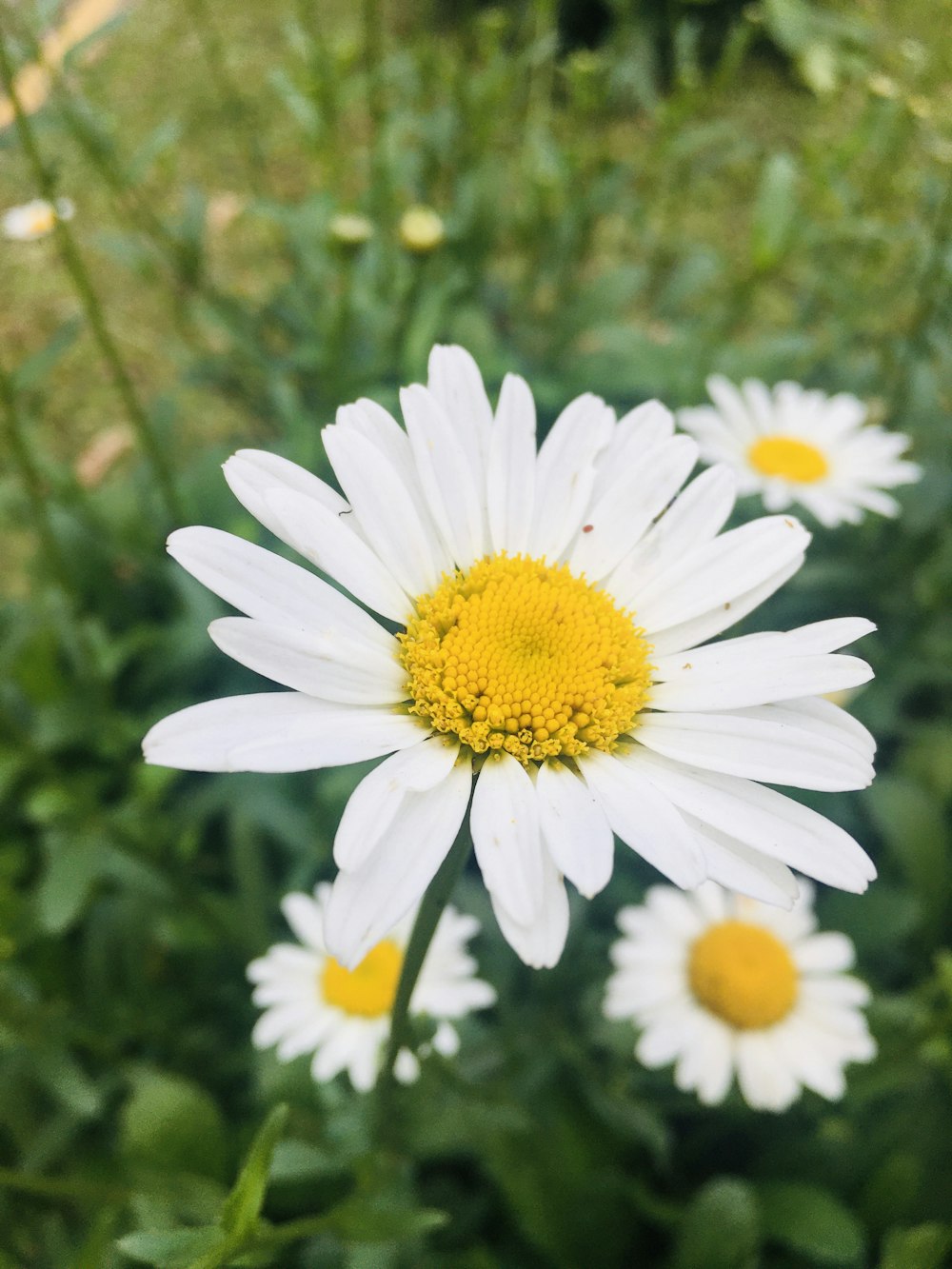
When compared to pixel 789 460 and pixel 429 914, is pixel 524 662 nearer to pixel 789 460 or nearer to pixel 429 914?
pixel 429 914

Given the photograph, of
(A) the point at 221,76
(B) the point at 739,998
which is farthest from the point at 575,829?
(A) the point at 221,76

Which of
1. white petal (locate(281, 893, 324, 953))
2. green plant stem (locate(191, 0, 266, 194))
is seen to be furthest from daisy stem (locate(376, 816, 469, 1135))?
green plant stem (locate(191, 0, 266, 194))

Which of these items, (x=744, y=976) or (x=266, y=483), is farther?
(x=744, y=976)

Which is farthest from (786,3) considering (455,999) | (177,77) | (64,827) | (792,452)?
(177,77)

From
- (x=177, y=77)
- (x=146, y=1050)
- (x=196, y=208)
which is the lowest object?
(x=146, y=1050)

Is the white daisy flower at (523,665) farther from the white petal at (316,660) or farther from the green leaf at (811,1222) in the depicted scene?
the green leaf at (811,1222)

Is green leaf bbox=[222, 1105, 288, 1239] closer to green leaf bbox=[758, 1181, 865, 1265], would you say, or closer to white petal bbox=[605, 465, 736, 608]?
white petal bbox=[605, 465, 736, 608]

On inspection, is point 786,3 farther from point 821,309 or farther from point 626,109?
point 626,109
